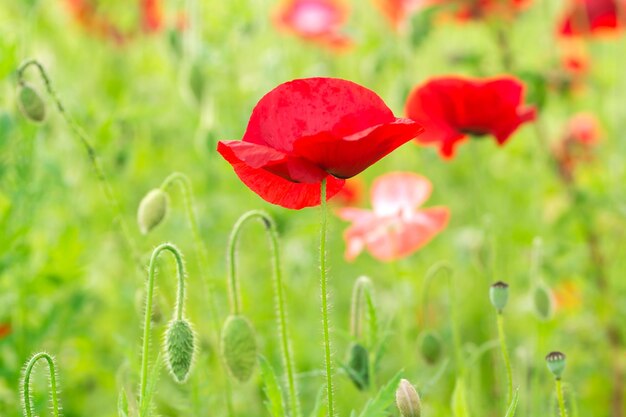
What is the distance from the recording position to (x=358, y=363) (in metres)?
1.58

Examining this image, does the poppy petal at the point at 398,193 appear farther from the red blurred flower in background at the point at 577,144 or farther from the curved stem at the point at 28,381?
the red blurred flower in background at the point at 577,144

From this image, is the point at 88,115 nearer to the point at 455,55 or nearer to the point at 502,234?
the point at 455,55

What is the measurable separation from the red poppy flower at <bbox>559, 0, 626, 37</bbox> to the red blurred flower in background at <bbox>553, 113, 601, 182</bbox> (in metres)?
0.34

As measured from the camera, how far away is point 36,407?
1.85 meters

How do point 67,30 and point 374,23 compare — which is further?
point 374,23

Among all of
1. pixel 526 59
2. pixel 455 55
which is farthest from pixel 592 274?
pixel 526 59

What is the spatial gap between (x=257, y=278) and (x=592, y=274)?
3.57 ft

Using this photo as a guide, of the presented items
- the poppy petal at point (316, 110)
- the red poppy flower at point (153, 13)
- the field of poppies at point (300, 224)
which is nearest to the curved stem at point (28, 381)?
the field of poppies at point (300, 224)

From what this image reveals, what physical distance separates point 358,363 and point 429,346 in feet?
0.78

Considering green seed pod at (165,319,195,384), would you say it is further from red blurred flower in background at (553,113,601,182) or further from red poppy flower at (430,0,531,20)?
red blurred flower in background at (553,113,601,182)

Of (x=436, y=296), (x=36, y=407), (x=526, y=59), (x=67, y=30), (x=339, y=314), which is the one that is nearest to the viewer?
(x=36, y=407)

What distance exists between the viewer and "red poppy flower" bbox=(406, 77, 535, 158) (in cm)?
180

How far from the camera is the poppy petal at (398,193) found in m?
2.06

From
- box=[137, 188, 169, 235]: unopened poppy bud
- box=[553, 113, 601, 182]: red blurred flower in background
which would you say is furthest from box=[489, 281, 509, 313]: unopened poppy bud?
box=[553, 113, 601, 182]: red blurred flower in background
